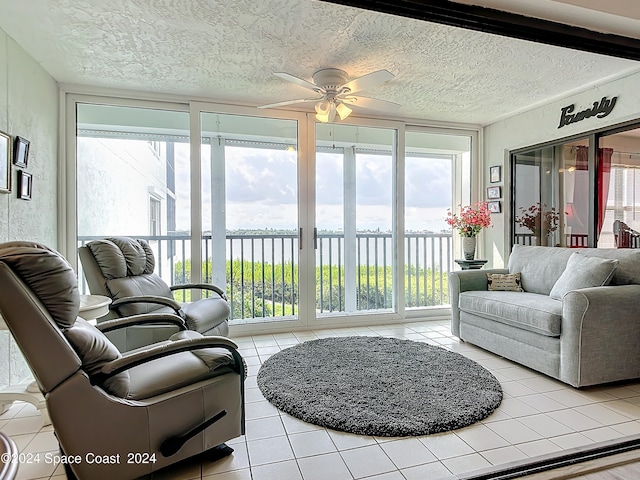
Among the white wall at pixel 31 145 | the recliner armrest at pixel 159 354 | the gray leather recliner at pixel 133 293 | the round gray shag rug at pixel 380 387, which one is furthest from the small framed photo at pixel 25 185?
the round gray shag rug at pixel 380 387

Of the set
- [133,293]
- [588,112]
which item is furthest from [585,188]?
[133,293]

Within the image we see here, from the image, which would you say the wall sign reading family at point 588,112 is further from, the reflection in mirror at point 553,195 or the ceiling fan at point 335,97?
the ceiling fan at point 335,97

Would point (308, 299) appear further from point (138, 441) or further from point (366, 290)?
point (138, 441)

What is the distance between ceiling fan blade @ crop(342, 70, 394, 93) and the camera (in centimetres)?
260

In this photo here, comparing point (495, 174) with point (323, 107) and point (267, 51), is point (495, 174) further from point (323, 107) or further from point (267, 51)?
point (267, 51)

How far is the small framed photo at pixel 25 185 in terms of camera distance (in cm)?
267

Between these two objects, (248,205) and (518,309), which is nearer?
(518,309)

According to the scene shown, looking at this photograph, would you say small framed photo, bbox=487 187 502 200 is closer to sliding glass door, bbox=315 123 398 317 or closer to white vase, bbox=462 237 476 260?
white vase, bbox=462 237 476 260

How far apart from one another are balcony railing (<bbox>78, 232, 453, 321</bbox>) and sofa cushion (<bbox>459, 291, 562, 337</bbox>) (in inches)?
50.1

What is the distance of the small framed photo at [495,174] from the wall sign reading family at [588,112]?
2.85ft

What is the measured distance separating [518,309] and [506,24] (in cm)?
210

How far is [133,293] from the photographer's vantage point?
280cm

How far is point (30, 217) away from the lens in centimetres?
287

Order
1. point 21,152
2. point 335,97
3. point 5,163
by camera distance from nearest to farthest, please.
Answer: point 5,163 → point 21,152 → point 335,97
